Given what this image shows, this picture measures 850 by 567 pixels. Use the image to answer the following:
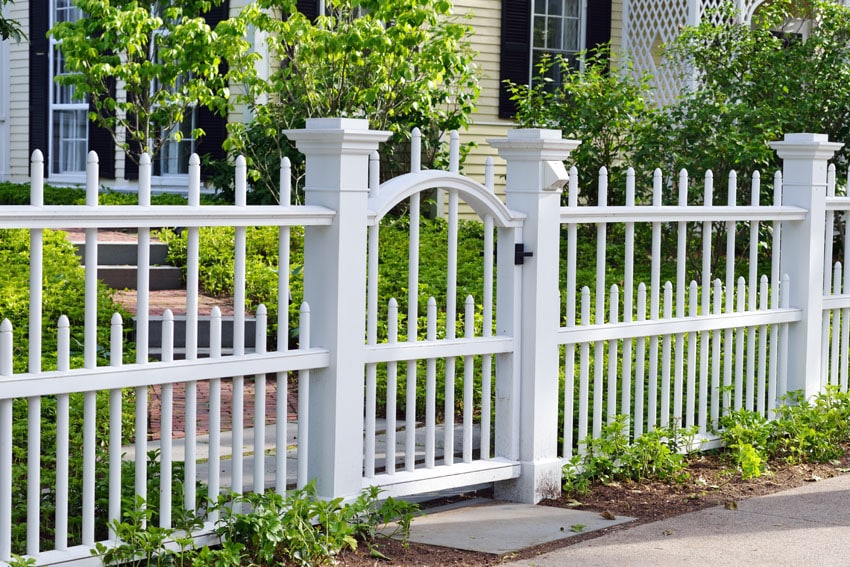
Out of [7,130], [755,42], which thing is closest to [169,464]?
[755,42]

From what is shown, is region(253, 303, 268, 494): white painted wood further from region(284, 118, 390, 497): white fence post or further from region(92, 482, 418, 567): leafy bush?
region(284, 118, 390, 497): white fence post

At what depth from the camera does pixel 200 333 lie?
902 centimetres

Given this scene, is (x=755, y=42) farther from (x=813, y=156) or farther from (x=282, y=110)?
(x=813, y=156)

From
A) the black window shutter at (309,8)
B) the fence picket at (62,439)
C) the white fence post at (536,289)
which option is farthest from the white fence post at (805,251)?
the black window shutter at (309,8)

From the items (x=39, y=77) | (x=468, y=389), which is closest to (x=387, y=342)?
(x=468, y=389)

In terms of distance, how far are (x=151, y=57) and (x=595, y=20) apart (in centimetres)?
576

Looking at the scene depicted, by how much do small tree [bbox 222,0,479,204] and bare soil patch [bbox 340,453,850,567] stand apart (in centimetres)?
577

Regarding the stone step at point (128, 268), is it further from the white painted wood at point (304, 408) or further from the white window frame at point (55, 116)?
the white window frame at point (55, 116)

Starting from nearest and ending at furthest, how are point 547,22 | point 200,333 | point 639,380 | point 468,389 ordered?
point 468,389 < point 639,380 < point 200,333 < point 547,22

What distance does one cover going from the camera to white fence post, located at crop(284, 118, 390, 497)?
484 centimetres

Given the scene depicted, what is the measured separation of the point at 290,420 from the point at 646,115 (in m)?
6.58

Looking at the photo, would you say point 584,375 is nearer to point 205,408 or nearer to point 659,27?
point 205,408

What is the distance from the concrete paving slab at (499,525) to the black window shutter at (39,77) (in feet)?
42.9

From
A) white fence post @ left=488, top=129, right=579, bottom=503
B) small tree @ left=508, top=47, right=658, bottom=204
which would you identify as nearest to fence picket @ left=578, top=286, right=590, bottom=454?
white fence post @ left=488, top=129, right=579, bottom=503
